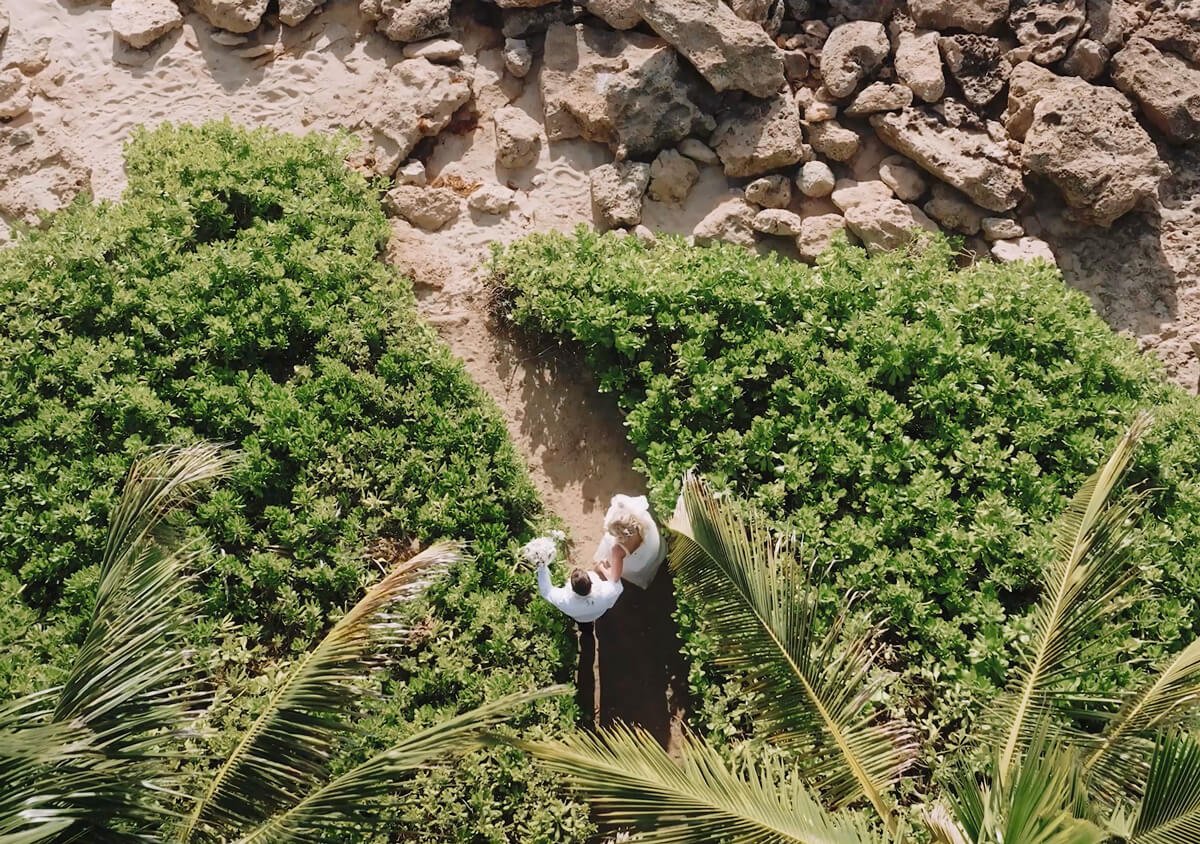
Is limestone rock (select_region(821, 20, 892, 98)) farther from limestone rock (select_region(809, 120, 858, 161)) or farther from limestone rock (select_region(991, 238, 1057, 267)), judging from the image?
limestone rock (select_region(991, 238, 1057, 267))

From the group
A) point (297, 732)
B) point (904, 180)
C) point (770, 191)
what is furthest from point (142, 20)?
point (297, 732)

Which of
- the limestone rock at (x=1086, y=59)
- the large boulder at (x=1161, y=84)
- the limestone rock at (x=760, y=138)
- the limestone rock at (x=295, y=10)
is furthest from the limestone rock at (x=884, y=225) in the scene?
the limestone rock at (x=295, y=10)

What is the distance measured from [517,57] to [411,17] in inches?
40.4

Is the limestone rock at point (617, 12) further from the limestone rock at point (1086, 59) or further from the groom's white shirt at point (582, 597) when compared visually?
the groom's white shirt at point (582, 597)

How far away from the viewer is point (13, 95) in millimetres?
8984

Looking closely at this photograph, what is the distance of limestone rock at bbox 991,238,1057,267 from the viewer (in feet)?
27.9

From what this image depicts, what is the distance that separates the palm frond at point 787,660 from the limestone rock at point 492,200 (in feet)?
13.6

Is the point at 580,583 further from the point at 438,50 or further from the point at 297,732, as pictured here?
the point at 438,50

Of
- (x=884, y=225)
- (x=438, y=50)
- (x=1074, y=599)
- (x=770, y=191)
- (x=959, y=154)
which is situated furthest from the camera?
(x=438, y=50)

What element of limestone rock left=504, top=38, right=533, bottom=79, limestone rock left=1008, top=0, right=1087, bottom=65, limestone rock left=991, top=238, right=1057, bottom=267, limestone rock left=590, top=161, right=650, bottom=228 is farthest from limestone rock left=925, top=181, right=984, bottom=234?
limestone rock left=504, top=38, right=533, bottom=79

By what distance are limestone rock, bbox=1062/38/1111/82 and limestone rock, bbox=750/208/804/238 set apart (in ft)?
9.33

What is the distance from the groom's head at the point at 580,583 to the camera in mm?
6449

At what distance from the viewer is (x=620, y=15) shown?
899cm

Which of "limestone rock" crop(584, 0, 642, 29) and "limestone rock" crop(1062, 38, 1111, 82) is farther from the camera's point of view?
"limestone rock" crop(584, 0, 642, 29)
